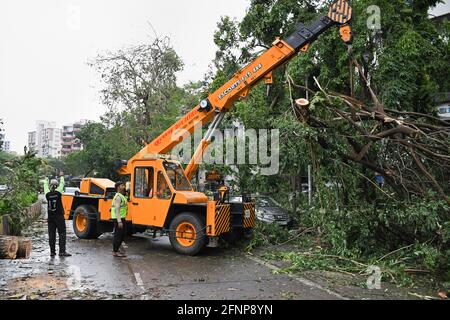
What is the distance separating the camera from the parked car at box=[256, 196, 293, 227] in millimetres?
12453

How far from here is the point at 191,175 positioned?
34.7 ft

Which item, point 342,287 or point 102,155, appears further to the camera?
point 102,155

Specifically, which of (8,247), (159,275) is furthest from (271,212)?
(8,247)

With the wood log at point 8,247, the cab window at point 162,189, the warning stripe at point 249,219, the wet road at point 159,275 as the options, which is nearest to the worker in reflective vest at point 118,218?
the wet road at point 159,275

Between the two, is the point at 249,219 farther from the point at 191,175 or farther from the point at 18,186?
the point at 18,186

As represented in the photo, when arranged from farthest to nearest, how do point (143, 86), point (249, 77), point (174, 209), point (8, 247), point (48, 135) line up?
1. point (48, 135)
2. point (143, 86)
3. point (174, 209)
4. point (249, 77)
5. point (8, 247)

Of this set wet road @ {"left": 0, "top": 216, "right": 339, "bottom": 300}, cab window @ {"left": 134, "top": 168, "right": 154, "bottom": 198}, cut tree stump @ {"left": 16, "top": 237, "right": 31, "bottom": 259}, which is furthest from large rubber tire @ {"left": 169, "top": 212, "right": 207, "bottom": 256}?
cut tree stump @ {"left": 16, "top": 237, "right": 31, "bottom": 259}

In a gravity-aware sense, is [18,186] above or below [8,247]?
above

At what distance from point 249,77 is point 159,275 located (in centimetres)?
491

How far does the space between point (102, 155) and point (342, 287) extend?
2531cm

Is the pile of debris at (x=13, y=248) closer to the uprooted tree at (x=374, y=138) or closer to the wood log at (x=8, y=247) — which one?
the wood log at (x=8, y=247)
